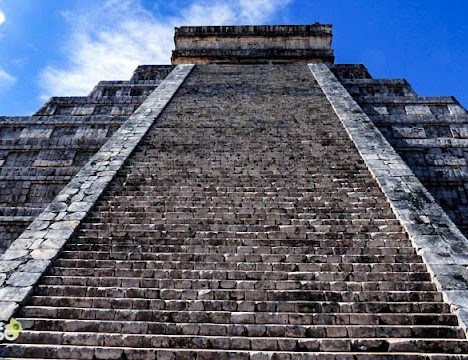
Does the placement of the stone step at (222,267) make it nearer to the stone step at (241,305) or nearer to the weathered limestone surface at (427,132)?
the stone step at (241,305)

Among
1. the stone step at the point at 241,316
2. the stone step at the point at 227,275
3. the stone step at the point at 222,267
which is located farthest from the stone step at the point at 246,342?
the stone step at the point at 222,267

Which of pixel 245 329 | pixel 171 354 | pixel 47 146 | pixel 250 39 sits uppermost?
pixel 250 39

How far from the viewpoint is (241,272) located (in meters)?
4.28

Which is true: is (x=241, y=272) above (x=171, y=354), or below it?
above

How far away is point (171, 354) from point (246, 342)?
67 centimetres

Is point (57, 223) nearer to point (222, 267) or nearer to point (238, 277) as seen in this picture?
point (222, 267)

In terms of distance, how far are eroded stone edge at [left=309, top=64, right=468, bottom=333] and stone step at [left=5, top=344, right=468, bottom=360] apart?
0.81 m

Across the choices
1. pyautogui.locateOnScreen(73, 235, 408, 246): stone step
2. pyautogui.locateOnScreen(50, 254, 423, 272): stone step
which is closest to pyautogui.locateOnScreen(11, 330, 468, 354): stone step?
pyautogui.locateOnScreen(50, 254, 423, 272): stone step

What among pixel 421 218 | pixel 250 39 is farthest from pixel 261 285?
pixel 250 39

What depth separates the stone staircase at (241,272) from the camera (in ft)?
11.4

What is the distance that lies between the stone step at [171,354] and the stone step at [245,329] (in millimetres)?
208

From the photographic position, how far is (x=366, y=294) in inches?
155

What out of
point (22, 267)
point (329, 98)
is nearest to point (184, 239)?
point (22, 267)

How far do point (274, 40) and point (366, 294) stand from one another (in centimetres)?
1408
